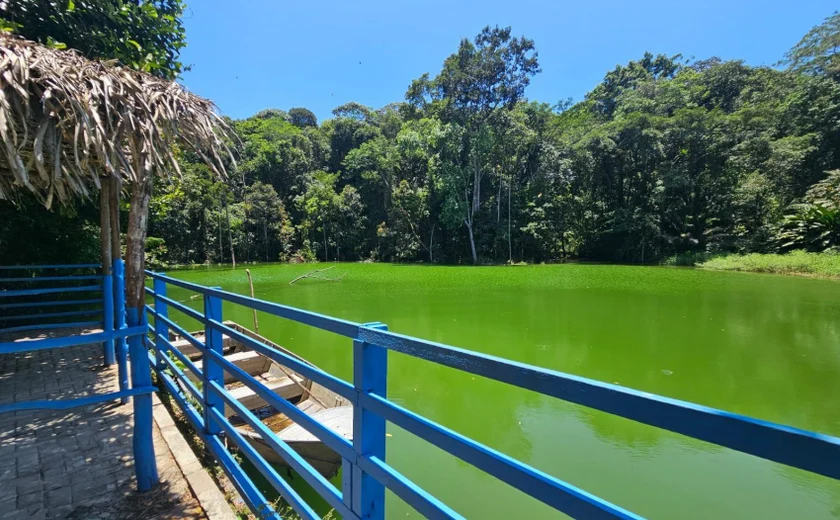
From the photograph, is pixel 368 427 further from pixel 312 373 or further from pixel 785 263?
pixel 785 263

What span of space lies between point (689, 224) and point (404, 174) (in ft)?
58.5

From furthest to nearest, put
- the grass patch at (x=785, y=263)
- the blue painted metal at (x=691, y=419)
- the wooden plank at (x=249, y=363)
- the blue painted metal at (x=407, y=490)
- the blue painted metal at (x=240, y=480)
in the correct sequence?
1. the grass patch at (x=785, y=263)
2. the wooden plank at (x=249, y=363)
3. the blue painted metal at (x=240, y=480)
4. the blue painted metal at (x=407, y=490)
5. the blue painted metal at (x=691, y=419)

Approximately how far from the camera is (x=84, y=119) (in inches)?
70.3

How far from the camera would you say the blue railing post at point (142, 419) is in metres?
1.97

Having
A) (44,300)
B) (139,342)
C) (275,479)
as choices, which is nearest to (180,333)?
(139,342)

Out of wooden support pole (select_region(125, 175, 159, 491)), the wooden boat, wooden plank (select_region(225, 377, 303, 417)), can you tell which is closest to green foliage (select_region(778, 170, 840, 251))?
the wooden boat

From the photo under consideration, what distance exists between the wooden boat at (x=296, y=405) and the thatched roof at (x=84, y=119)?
1.23 m

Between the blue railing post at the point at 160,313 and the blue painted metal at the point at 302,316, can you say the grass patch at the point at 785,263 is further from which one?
the blue railing post at the point at 160,313

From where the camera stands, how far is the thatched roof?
1734 millimetres

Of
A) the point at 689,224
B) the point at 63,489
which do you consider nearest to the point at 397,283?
the point at 63,489

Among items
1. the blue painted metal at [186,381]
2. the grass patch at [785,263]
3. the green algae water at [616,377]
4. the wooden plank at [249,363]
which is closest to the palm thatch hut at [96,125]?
the blue painted metal at [186,381]

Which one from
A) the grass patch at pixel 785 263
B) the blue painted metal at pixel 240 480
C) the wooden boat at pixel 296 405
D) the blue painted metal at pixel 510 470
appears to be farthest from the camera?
the grass patch at pixel 785 263

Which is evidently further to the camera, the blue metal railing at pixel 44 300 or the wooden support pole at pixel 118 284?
the blue metal railing at pixel 44 300

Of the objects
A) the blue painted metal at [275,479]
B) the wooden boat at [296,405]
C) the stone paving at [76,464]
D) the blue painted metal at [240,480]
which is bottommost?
the wooden boat at [296,405]
